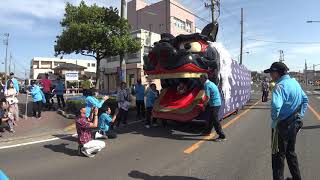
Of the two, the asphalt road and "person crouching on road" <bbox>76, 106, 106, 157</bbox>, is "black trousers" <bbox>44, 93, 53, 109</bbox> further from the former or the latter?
"person crouching on road" <bbox>76, 106, 106, 157</bbox>

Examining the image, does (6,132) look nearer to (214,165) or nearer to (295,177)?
(214,165)

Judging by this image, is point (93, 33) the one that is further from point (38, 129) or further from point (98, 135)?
point (98, 135)

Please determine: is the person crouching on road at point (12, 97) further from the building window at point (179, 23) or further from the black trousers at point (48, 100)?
the building window at point (179, 23)

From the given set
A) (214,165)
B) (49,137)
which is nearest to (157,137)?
(49,137)

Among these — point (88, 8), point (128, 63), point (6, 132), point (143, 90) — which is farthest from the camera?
point (128, 63)

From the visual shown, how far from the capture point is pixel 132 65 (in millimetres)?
44406

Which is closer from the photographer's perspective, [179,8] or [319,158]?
[319,158]

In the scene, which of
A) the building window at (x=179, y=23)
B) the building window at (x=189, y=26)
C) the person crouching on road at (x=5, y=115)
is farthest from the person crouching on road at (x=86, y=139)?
the building window at (x=189, y=26)

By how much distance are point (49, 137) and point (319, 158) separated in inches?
299

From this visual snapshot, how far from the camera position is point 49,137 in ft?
41.6

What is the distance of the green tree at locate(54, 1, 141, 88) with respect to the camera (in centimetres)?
1862

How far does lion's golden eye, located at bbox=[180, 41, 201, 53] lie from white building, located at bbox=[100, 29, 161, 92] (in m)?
25.1

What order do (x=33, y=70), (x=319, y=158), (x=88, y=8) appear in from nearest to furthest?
1. (x=319, y=158)
2. (x=88, y=8)
3. (x=33, y=70)

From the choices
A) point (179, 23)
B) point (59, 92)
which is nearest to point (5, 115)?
point (59, 92)
